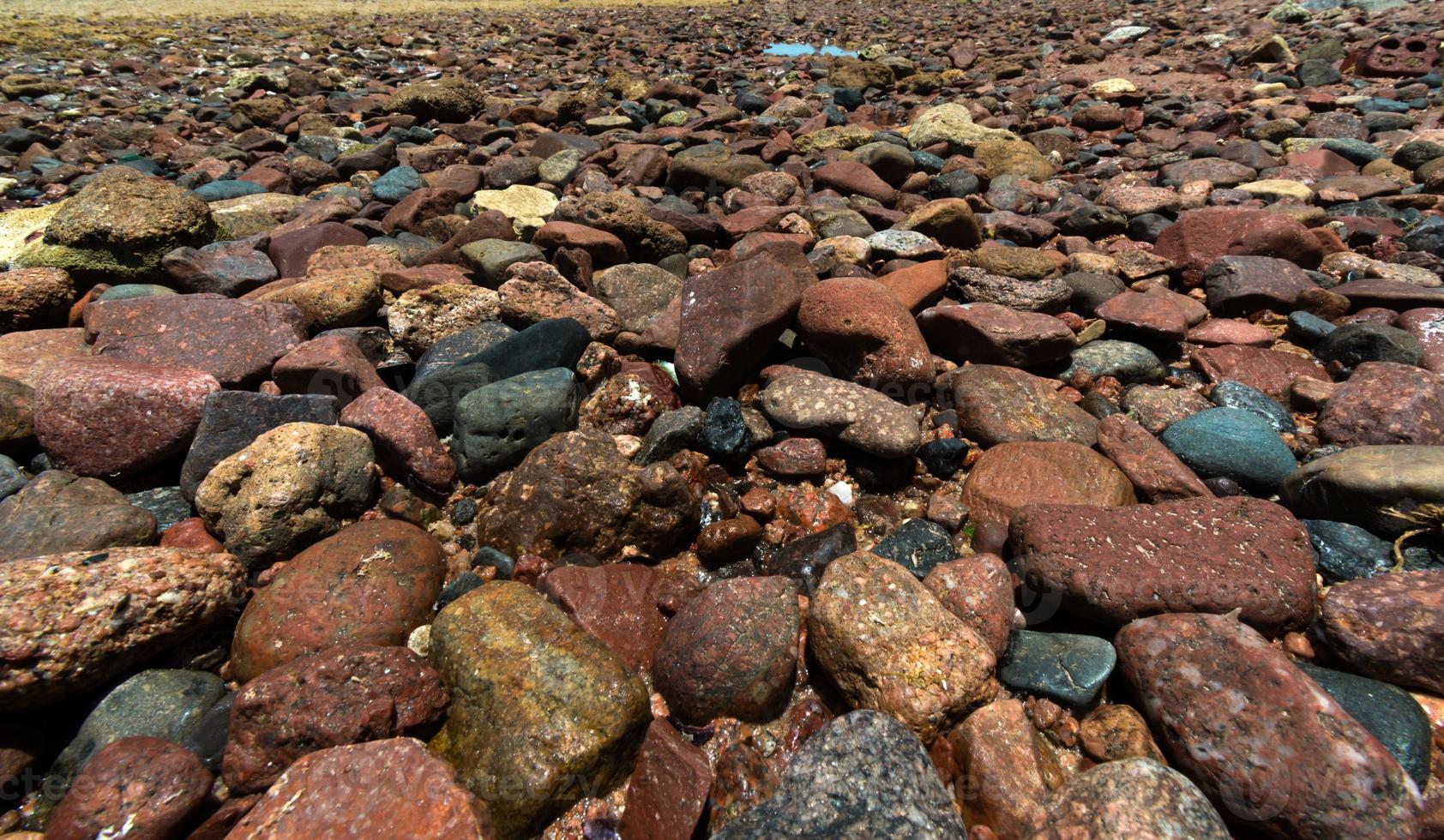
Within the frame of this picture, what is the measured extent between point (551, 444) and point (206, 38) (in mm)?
20010

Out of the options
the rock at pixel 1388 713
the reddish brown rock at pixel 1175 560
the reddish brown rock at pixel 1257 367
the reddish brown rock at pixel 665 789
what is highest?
the reddish brown rock at pixel 1175 560

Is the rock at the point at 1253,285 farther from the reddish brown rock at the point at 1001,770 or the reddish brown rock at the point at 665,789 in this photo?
the reddish brown rock at the point at 665,789

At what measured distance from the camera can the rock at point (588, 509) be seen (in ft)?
10.1

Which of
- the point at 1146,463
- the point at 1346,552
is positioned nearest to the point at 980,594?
the point at 1146,463

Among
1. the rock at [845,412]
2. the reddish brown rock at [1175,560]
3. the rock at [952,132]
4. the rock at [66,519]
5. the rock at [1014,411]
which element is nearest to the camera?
the reddish brown rock at [1175,560]

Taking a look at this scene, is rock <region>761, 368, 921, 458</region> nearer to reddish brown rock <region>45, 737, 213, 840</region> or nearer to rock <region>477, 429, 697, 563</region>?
rock <region>477, 429, 697, 563</region>

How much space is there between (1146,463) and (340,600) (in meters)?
3.64

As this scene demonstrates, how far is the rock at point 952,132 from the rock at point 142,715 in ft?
28.3

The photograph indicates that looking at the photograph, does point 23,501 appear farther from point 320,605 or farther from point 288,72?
point 288,72

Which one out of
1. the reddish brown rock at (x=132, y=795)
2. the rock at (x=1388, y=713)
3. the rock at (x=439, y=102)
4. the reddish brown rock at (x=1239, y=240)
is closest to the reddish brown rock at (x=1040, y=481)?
the rock at (x=1388, y=713)

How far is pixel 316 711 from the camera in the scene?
7.24ft

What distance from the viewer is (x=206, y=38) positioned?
16.3 metres

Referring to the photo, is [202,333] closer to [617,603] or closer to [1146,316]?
[617,603]

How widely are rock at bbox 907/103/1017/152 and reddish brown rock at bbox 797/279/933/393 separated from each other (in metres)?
5.34
